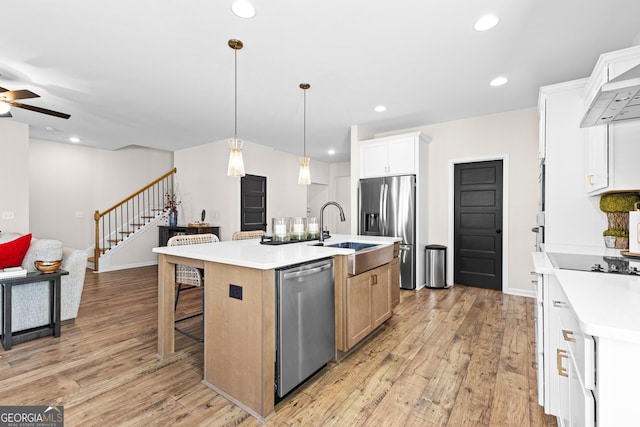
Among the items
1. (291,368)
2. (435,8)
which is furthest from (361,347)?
(435,8)

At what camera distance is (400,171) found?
4.59 meters

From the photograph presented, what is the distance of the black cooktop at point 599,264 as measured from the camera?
57.1 inches

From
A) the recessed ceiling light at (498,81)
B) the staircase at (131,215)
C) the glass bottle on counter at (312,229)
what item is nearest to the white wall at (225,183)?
the staircase at (131,215)

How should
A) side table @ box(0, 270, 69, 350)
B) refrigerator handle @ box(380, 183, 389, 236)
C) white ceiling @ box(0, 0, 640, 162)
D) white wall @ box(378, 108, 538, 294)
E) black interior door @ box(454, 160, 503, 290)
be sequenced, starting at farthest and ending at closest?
refrigerator handle @ box(380, 183, 389, 236)
black interior door @ box(454, 160, 503, 290)
white wall @ box(378, 108, 538, 294)
side table @ box(0, 270, 69, 350)
white ceiling @ box(0, 0, 640, 162)

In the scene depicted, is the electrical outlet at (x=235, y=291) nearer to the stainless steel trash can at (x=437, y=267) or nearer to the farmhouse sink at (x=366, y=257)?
the farmhouse sink at (x=366, y=257)

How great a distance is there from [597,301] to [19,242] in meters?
4.11

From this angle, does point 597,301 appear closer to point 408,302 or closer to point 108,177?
point 408,302

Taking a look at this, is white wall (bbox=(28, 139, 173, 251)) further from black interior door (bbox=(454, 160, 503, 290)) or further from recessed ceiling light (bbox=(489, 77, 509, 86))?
recessed ceiling light (bbox=(489, 77, 509, 86))

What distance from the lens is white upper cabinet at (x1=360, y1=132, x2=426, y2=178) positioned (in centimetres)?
450

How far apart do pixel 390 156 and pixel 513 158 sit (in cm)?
172

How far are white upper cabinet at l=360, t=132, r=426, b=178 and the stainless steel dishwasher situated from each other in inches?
113

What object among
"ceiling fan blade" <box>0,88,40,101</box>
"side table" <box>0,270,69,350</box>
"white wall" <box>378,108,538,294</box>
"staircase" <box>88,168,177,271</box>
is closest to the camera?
"side table" <box>0,270,69,350</box>

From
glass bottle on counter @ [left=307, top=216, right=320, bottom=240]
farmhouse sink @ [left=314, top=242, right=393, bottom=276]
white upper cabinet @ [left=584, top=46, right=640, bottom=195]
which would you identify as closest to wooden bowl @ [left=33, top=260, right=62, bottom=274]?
glass bottle on counter @ [left=307, top=216, right=320, bottom=240]

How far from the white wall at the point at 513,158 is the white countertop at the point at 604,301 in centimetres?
309
